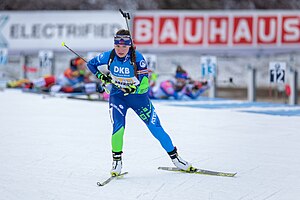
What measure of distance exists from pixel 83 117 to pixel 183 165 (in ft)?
16.3

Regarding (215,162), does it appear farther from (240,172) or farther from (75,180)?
(75,180)

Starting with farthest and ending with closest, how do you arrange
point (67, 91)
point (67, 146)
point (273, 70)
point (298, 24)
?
point (298, 24), point (67, 91), point (273, 70), point (67, 146)

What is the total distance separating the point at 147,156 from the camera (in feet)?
20.4

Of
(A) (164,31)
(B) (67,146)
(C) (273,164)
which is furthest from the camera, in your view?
(A) (164,31)

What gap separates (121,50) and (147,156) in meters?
1.51

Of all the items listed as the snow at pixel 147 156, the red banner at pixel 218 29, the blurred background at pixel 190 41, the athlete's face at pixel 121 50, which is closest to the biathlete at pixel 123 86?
the athlete's face at pixel 121 50

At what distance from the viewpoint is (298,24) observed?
1717cm

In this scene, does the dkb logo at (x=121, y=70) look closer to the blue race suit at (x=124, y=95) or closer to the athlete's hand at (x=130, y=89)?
the blue race suit at (x=124, y=95)

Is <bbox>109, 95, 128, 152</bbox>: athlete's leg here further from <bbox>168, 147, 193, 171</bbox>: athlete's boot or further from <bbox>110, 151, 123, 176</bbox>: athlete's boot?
<bbox>168, 147, 193, 171</bbox>: athlete's boot

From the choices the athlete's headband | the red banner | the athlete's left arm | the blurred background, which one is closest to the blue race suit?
the athlete's left arm

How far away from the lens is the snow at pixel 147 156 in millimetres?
4570

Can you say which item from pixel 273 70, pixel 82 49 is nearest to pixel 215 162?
pixel 273 70

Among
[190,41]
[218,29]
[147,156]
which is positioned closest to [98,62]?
[147,156]

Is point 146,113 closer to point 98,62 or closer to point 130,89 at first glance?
point 130,89
